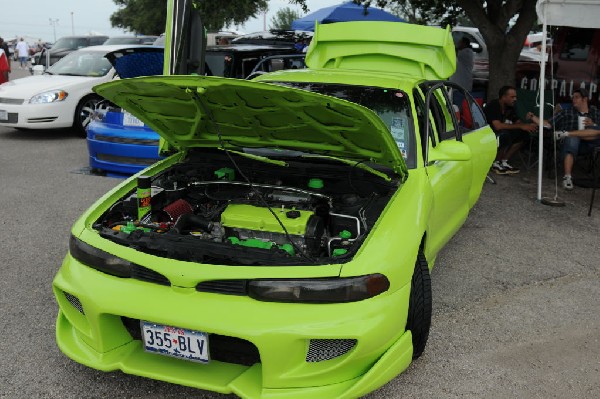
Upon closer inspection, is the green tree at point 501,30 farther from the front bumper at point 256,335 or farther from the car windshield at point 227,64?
the front bumper at point 256,335

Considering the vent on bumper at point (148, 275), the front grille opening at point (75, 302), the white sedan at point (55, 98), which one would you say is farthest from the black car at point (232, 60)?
the vent on bumper at point (148, 275)

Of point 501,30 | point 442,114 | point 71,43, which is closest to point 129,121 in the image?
point 442,114

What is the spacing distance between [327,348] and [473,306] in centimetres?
182

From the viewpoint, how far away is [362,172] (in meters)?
3.52

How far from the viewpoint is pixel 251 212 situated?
3.17 metres

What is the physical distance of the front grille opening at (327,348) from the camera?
96.7 inches

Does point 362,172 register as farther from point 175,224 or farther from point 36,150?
point 36,150

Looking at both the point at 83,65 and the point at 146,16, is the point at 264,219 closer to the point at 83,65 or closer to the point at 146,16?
the point at 83,65

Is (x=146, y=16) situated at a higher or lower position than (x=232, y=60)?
higher

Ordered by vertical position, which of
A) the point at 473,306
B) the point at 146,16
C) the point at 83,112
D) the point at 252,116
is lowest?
the point at 473,306

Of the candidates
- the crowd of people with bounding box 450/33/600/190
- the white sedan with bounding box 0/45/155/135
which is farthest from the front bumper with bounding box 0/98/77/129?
the crowd of people with bounding box 450/33/600/190

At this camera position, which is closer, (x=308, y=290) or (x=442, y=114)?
(x=308, y=290)

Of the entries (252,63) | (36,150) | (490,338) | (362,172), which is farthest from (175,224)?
(36,150)

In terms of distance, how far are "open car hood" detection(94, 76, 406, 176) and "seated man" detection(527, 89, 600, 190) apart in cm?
486
